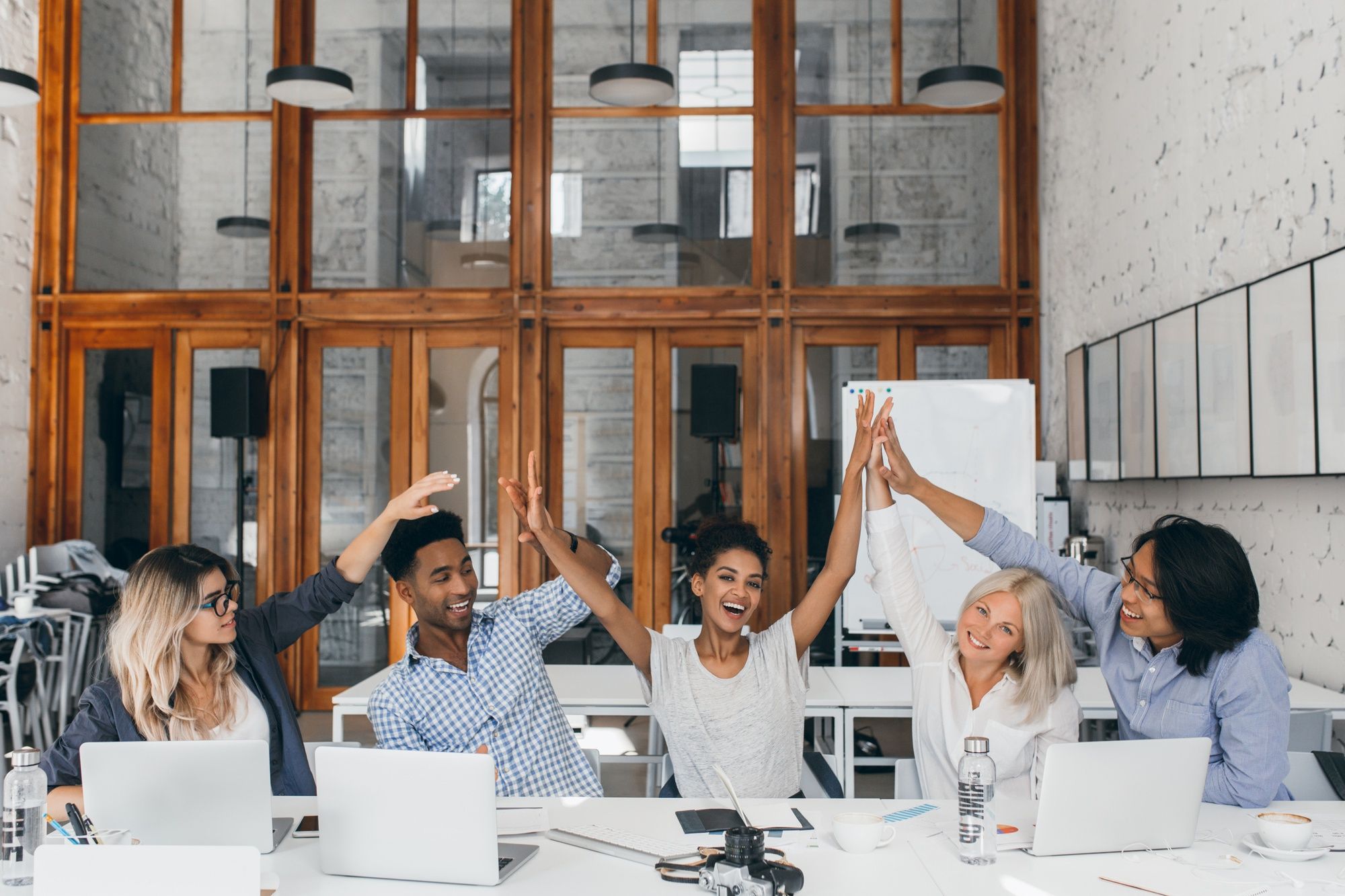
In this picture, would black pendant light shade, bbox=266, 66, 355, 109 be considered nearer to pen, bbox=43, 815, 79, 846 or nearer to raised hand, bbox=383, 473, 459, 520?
raised hand, bbox=383, 473, 459, 520

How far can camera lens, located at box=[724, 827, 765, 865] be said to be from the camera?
181cm

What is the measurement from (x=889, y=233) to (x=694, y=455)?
174 cm

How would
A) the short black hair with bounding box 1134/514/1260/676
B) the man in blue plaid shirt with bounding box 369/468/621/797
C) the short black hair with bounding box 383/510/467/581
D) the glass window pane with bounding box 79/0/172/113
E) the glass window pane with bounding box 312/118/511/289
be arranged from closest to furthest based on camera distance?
the short black hair with bounding box 1134/514/1260/676, the man in blue plaid shirt with bounding box 369/468/621/797, the short black hair with bounding box 383/510/467/581, the glass window pane with bounding box 312/118/511/289, the glass window pane with bounding box 79/0/172/113

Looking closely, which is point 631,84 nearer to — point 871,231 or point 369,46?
point 871,231

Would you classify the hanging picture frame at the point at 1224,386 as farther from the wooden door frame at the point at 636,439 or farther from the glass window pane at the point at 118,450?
the glass window pane at the point at 118,450

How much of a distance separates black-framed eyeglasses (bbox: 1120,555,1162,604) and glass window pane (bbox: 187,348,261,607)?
5.44 meters

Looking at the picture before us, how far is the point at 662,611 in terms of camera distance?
21.6 feet

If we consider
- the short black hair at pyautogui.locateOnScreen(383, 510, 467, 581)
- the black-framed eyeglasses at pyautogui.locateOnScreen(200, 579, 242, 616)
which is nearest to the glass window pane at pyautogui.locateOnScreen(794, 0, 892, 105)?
the short black hair at pyautogui.locateOnScreen(383, 510, 467, 581)

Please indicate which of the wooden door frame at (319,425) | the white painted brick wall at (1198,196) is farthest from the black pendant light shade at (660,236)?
the white painted brick wall at (1198,196)

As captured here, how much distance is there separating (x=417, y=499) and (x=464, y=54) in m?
4.93

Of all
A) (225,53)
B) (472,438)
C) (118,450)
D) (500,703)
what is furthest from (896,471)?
(225,53)

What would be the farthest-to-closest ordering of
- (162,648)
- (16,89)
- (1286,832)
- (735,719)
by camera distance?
(16,89)
(735,719)
(162,648)
(1286,832)

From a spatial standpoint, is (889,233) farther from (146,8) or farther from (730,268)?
(146,8)

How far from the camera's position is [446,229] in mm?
6688
